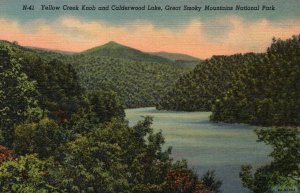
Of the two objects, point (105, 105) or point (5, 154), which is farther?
point (105, 105)

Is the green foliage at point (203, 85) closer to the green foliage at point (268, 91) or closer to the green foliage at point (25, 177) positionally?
the green foliage at point (268, 91)

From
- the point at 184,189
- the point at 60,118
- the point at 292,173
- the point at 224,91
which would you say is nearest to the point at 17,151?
the point at 60,118

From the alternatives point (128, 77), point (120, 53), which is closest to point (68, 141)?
point (120, 53)

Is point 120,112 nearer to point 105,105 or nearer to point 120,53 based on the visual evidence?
point 105,105

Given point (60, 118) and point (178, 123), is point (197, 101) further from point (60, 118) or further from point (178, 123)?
point (60, 118)

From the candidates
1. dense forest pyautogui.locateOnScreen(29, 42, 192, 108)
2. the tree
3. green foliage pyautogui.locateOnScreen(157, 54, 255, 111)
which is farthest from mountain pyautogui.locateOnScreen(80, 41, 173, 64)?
the tree

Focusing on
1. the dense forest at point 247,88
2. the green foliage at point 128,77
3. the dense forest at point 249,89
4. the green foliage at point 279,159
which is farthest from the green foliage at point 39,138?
the dense forest at point 247,88

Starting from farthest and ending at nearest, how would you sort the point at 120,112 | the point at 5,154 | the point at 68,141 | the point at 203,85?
the point at 203,85, the point at 120,112, the point at 68,141, the point at 5,154
